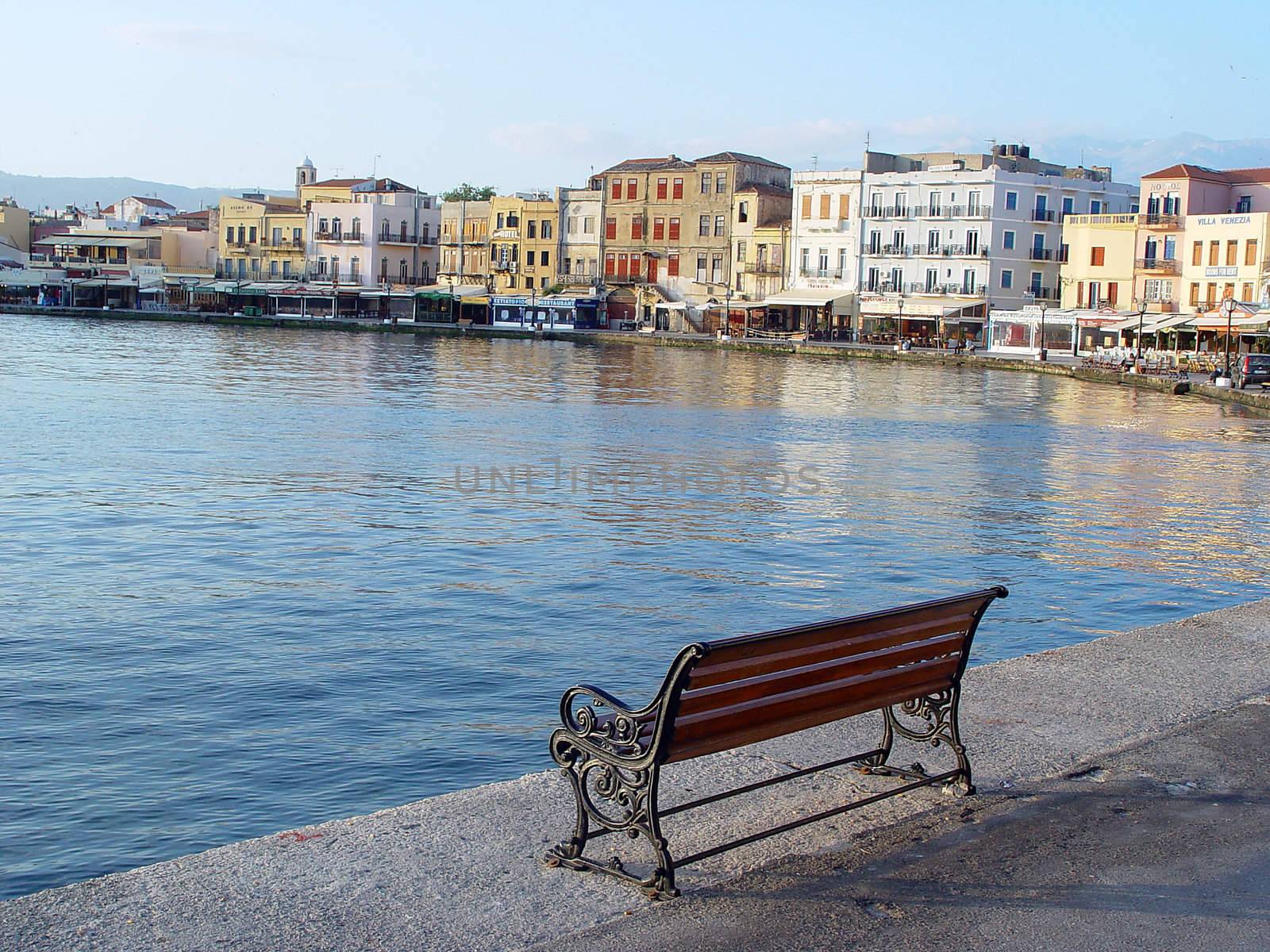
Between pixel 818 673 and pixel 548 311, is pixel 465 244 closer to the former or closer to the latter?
pixel 548 311

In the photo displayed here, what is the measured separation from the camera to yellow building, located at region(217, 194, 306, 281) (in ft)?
316

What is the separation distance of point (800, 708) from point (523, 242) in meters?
86.9

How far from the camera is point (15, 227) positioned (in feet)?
366

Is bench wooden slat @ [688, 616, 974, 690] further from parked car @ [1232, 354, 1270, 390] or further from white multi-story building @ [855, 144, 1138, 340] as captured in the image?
white multi-story building @ [855, 144, 1138, 340]

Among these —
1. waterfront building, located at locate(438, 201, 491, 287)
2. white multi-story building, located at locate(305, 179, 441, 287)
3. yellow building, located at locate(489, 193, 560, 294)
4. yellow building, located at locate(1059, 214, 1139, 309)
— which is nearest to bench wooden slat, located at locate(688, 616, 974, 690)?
yellow building, located at locate(1059, 214, 1139, 309)

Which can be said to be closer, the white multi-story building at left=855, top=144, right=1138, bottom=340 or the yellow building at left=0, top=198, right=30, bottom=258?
the white multi-story building at left=855, top=144, right=1138, bottom=340

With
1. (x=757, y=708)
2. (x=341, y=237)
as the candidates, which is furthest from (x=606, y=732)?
(x=341, y=237)

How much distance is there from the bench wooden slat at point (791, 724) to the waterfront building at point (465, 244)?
87.6m

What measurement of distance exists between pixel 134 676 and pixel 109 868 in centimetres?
339

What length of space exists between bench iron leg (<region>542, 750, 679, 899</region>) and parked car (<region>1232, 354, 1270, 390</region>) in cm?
4722

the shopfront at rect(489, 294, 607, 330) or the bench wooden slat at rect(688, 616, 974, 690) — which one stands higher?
the shopfront at rect(489, 294, 607, 330)

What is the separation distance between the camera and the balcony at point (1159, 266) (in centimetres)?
6350

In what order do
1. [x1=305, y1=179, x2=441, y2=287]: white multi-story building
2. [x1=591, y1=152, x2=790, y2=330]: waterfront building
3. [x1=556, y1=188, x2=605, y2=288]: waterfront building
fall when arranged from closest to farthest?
[x1=591, y1=152, x2=790, y2=330]: waterfront building, [x1=556, y1=188, x2=605, y2=288]: waterfront building, [x1=305, y1=179, x2=441, y2=287]: white multi-story building

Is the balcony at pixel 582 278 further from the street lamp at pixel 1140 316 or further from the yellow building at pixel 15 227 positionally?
the yellow building at pixel 15 227
